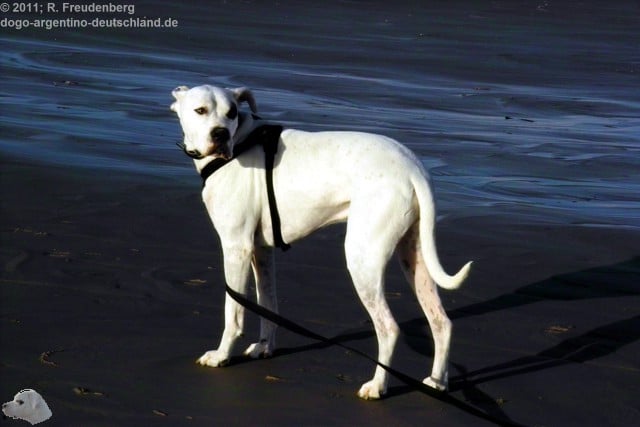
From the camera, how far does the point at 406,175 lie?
6758 millimetres

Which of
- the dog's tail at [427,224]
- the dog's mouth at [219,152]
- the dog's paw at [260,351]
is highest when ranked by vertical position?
the dog's mouth at [219,152]

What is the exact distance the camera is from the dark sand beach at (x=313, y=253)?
22.4 feet

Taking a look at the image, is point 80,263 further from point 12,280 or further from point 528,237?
point 528,237

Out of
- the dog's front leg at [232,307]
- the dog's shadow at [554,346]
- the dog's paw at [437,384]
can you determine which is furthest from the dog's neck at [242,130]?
the dog's paw at [437,384]

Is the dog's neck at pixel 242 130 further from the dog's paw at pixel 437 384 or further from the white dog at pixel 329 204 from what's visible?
the dog's paw at pixel 437 384

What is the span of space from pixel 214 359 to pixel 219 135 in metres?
1.26

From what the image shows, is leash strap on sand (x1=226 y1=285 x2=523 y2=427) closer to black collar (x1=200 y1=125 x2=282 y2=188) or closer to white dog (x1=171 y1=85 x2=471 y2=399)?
white dog (x1=171 y1=85 x2=471 y2=399)

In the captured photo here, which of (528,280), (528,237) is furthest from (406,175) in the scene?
(528,237)

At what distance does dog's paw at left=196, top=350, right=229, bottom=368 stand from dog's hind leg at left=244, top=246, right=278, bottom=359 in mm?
244

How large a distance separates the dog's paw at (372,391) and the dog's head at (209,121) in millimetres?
1448

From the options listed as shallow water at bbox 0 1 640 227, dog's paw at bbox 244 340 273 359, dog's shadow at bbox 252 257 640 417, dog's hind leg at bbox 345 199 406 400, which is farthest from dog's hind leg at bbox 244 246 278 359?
shallow water at bbox 0 1 640 227

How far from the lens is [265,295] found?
755 centimetres

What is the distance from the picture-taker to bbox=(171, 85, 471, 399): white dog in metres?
6.73

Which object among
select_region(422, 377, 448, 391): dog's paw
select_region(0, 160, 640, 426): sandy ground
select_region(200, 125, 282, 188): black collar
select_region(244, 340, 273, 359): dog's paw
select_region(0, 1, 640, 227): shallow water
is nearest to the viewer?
select_region(0, 160, 640, 426): sandy ground
